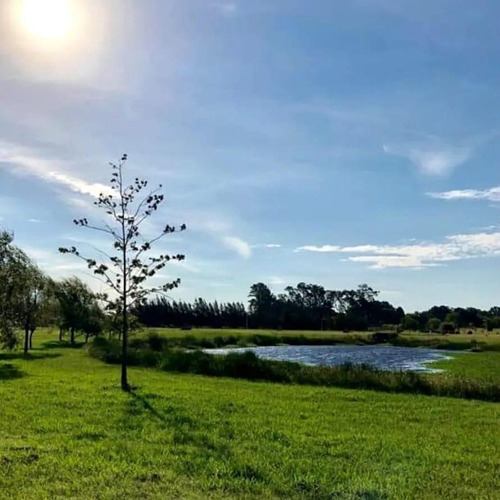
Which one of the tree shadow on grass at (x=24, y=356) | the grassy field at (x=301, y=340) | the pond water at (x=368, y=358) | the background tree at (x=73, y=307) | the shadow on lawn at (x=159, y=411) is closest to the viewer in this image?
the shadow on lawn at (x=159, y=411)

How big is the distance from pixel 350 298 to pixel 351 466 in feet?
477

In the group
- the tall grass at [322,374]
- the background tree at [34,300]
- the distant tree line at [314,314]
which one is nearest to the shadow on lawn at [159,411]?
the tall grass at [322,374]

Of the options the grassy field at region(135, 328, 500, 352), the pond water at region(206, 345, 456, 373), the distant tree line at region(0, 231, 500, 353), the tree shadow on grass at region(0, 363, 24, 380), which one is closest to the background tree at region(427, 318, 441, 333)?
the distant tree line at region(0, 231, 500, 353)

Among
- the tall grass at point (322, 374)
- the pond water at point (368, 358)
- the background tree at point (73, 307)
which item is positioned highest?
the background tree at point (73, 307)

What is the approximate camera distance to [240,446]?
876cm

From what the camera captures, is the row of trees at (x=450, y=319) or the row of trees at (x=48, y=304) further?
the row of trees at (x=450, y=319)

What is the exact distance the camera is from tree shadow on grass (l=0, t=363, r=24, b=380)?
19875 mm

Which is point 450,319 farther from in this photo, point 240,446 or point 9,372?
point 240,446

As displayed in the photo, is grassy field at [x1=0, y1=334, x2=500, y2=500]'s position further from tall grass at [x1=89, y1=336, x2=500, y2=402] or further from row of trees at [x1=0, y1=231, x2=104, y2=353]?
row of trees at [x1=0, y1=231, x2=104, y2=353]

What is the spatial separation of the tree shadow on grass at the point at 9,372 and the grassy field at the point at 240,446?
4.63 m

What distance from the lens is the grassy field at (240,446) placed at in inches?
260

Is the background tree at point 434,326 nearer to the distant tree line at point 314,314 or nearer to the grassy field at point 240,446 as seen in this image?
the distant tree line at point 314,314

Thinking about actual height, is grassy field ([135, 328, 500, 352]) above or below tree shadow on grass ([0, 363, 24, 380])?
below

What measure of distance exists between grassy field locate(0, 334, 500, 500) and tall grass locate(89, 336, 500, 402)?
2.48 metres
